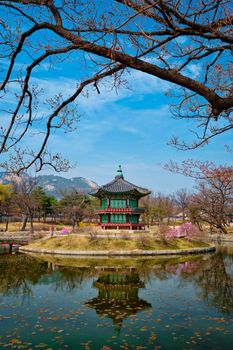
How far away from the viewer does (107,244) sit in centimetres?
3134

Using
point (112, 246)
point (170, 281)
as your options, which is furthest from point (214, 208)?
point (170, 281)

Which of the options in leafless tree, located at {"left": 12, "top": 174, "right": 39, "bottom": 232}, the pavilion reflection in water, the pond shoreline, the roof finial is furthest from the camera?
leafless tree, located at {"left": 12, "top": 174, "right": 39, "bottom": 232}

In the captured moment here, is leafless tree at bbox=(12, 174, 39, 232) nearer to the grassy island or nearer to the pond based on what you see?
the grassy island

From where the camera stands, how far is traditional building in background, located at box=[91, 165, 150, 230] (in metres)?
38.7

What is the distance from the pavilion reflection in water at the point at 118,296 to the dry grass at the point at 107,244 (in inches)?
390

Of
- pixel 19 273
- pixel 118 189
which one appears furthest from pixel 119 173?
pixel 19 273

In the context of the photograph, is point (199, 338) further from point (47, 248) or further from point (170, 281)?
point (47, 248)

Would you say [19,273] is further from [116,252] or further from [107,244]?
[107,244]

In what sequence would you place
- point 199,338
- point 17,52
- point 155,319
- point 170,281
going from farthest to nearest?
1. point 170,281
2. point 155,319
3. point 199,338
4. point 17,52

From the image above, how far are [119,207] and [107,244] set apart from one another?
27.6 ft

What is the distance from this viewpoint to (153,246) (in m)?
31.6

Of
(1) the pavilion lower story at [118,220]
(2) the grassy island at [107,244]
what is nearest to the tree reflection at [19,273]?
(2) the grassy island at [107,244]

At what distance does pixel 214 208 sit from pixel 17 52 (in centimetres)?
4398

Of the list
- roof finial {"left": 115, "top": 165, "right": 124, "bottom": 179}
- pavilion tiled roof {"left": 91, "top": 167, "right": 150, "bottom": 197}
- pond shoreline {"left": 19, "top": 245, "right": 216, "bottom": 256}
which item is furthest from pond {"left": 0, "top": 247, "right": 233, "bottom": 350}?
roof finial {"left": 115, "top": 165, "right": 124, "bottom": 179}
